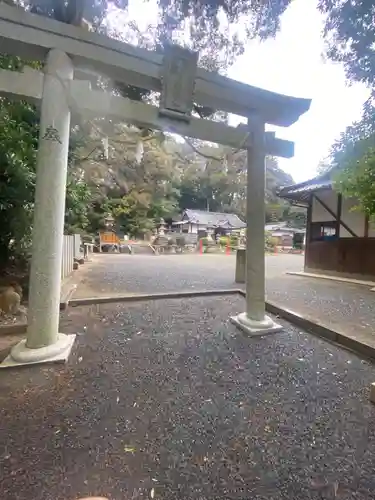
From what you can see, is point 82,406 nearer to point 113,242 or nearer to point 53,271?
point 53,271

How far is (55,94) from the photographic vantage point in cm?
263

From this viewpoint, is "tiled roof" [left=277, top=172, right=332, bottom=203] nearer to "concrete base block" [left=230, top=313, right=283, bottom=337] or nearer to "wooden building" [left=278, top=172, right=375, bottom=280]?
"wooden building" [left=278, top=172, right=375, bottom=280]

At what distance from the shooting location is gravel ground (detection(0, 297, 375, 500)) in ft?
4.54

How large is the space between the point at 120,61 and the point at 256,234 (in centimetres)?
247

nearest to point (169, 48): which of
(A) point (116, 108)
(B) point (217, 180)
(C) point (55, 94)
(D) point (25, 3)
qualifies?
(A) point (116, 108)

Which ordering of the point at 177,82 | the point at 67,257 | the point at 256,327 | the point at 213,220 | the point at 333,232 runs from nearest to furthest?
the point at 177,82, the point at 256,327, the point at 67,257, the point at 333,232, the point at 213,220

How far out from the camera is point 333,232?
9.59m

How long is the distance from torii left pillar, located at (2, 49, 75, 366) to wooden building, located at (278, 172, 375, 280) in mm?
7557

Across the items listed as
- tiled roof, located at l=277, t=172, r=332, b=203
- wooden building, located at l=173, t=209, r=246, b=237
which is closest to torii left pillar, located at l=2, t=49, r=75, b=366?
tiled roof, located at l=277, t=172, r=332, b=203

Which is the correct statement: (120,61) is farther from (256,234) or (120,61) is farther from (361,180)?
(361,180)

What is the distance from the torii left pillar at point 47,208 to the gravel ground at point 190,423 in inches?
12.4

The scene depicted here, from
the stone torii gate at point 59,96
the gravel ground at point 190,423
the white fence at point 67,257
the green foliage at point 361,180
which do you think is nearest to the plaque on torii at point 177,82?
the stone torii gate at point 59,96

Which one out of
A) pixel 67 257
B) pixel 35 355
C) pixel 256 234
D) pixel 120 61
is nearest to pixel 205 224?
pixel 67 257

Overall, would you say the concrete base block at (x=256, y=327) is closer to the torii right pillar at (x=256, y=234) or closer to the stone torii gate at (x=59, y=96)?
the torii right pillar at (x=256, y=234)
